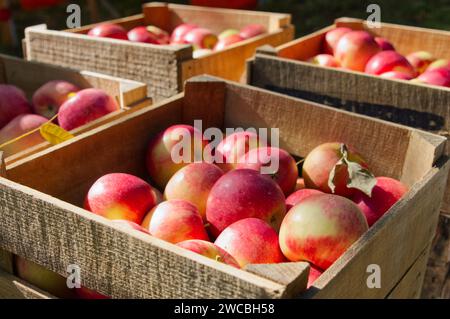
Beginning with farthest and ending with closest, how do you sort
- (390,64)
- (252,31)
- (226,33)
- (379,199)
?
(226,33) < (252,31) < (390,64) < (379,199)

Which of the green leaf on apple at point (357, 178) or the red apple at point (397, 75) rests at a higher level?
the red apple at point (397, 75)

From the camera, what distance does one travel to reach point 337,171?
1.31 meters

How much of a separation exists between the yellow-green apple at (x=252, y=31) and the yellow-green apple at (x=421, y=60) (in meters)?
0.66

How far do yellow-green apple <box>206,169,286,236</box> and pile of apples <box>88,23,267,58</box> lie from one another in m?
1.18

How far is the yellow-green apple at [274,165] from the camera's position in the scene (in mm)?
1373

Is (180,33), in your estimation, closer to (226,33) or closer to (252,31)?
(226,33)

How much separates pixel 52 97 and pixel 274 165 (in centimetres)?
81

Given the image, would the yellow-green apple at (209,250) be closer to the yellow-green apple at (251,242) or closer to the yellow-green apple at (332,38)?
the yellow-green apple at (251,242)

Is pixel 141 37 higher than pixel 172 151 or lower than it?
higher

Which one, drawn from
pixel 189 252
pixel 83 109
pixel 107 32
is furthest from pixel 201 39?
pixel 189 252

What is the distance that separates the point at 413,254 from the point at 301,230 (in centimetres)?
34

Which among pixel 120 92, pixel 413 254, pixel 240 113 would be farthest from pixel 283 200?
pixel 120 92

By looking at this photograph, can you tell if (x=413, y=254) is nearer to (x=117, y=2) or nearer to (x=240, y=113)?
(x=240, y=113)

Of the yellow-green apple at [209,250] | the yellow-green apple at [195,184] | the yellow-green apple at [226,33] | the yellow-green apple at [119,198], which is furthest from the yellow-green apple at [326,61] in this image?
the yellow-green apple at [209,250]
